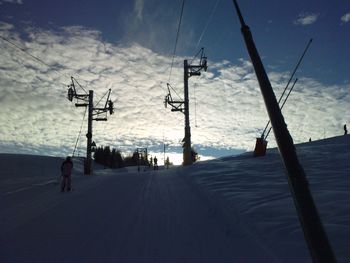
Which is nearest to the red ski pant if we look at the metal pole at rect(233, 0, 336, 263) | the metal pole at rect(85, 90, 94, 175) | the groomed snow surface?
the groomed snow surface

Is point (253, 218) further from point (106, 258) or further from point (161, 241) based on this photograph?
point (106, 258)

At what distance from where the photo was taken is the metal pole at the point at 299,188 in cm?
344

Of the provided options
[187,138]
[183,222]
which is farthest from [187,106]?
[183,222]

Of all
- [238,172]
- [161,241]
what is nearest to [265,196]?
[161,241]

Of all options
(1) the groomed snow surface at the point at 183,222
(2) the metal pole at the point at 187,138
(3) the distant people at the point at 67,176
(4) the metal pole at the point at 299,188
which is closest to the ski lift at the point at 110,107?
(2) the metal pole at the point at 187,138

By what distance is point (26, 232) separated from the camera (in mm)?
10328

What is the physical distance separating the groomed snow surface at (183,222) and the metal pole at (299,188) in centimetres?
386

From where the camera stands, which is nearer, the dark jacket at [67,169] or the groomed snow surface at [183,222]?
the groomed snow surface at [183,222]

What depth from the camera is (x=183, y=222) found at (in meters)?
10.7

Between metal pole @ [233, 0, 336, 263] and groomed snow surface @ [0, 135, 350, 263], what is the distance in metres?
3.86

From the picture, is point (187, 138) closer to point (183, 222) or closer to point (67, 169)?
point (67, 169)

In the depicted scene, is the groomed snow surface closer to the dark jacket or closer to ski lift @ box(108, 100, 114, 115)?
the dark jacket

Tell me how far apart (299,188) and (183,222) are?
739cm

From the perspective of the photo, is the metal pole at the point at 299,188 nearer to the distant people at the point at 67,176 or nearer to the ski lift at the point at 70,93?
the distant people at the point at 67,176
